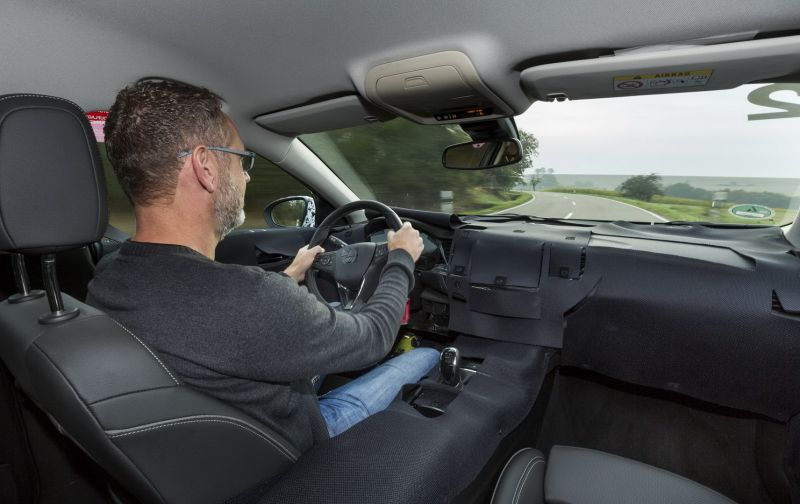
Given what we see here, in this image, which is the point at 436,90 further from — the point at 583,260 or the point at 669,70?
the point at 583,260

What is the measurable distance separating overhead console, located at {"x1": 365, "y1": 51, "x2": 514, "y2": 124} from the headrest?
4.72 feet

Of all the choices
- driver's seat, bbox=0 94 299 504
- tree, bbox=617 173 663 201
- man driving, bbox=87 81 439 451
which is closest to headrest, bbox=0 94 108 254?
driver's seat, bbox=0 94 299 504

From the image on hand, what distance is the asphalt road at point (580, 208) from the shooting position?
8.88ft

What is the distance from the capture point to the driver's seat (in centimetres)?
95

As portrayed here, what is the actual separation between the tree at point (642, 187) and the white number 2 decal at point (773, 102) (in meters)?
0.57

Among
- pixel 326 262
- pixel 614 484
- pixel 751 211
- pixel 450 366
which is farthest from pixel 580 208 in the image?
pixel 614 484

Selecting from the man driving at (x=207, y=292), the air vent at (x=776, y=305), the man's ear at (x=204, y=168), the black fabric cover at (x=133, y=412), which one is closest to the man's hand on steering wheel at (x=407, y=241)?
the man driving at (x=207, y=292)

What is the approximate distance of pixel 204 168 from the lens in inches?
50.7

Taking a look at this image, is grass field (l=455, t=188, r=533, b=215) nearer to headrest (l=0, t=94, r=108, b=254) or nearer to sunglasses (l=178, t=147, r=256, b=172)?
sunglasses (l=178, t=147, r=256, b=172)

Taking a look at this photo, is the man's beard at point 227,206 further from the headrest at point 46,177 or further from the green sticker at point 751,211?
the green sticker at point 751,211

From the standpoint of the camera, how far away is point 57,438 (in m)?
2.15

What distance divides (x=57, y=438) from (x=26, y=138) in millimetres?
1862

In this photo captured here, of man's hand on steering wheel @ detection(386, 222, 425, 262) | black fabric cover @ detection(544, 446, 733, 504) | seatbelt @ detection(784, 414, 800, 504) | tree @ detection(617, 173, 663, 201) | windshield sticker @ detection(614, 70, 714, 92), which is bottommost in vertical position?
seatbelt @ detection(784, 414, 800, 504)

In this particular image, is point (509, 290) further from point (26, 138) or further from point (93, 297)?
point (26, 138)
